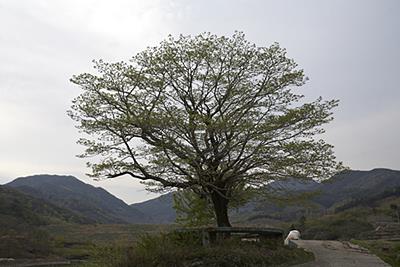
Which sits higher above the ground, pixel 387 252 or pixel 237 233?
pixel 237 233

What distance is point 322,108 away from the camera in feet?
61.2

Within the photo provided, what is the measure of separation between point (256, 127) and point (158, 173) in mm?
4300

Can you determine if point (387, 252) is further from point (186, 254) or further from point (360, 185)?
point (360, 185)

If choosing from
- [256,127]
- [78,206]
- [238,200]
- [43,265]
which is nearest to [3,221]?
[43,265]

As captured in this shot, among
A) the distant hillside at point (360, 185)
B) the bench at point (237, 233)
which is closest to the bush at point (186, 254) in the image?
the bench at point (237, 233)

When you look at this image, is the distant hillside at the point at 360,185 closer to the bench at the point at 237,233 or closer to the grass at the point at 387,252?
A: the grass at the point at 387,252

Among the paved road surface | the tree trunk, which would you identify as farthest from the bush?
the tree trunk

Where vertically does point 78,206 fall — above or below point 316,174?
above

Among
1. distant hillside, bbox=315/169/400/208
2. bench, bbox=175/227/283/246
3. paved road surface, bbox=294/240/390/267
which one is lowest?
paved road surface, bbox=294/240/390/267

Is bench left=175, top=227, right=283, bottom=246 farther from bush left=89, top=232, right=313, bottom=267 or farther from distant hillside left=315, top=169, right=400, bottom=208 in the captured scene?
distant hillside left=315, top=169, right=400, bottom=208

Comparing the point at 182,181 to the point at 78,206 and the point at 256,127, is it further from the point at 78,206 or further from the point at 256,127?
the point at 78,206

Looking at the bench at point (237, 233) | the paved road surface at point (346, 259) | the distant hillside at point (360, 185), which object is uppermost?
the distant hillside at point (360, 185)

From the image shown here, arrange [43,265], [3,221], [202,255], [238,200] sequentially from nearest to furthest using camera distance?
[202,255] < [238,200] < [43,265] < [3,221]

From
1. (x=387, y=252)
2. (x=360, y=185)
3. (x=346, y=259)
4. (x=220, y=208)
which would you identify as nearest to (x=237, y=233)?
(x=220, y=208)
